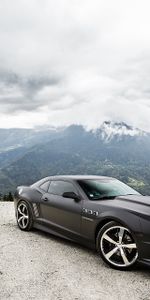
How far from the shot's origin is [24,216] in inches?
316

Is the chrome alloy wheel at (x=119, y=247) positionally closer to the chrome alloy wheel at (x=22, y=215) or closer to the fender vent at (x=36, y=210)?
the fender vent at (x=36, y=210)

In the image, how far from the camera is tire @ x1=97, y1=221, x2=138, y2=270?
5.19 m

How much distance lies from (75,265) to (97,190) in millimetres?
1548

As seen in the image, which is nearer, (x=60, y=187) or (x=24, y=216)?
(x=60, y=187)

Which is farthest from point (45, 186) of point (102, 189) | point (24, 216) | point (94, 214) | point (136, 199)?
point (136, 199)

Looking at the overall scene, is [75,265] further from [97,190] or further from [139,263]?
[97,190]

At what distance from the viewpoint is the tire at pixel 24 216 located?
7.82 meters

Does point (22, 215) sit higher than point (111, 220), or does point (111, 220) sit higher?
point (111, 220)

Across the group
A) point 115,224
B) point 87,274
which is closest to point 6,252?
point 87,274

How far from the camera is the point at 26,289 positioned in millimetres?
4492

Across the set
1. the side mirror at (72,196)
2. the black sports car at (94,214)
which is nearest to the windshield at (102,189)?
the black sports car at (94,214)

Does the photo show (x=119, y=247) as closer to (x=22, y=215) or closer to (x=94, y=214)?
(x=94, y=214)

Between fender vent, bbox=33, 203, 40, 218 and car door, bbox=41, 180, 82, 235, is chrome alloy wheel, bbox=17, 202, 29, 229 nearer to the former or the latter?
fender vent, bbox=33, 203, 40, 218

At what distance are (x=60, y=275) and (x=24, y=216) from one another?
3123mm
